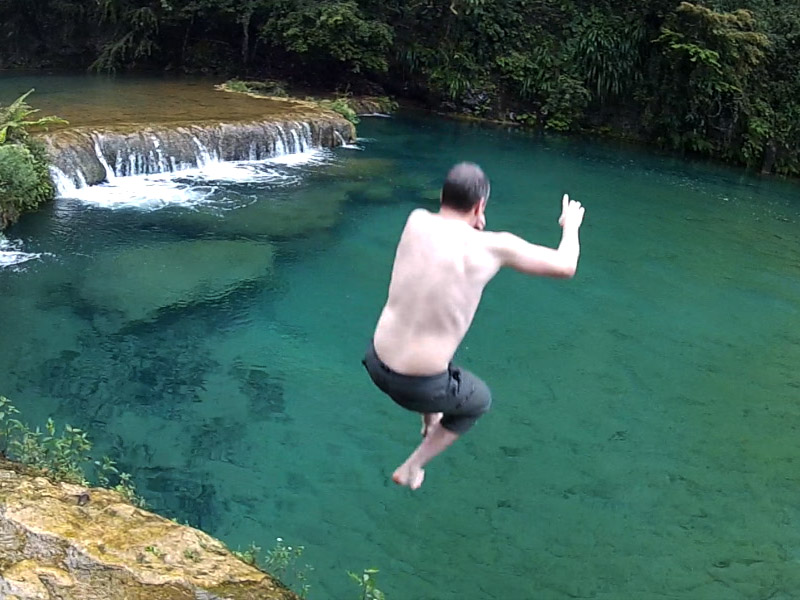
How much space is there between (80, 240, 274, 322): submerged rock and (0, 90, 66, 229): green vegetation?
1495 millimetres

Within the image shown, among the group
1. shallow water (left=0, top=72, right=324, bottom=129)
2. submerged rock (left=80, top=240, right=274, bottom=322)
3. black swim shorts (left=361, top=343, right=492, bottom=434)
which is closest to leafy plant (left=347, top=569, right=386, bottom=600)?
black swim shorts (left=361, top=343, right=492, bottom=434)

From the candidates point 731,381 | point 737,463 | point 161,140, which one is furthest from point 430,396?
point 161,140

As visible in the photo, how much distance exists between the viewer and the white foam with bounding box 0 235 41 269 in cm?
993

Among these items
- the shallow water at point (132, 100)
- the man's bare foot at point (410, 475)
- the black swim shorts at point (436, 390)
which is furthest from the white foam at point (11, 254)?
the black swim shorts at point (436, 390)

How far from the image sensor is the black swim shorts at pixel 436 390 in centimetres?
287

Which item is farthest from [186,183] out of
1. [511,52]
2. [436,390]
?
[511,52]

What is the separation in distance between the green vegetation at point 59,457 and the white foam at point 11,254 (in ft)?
12.1

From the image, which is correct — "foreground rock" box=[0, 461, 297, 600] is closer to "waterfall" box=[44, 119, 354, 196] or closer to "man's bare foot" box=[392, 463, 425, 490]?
"man's bare foot" box=[392, 463, 425, 490]

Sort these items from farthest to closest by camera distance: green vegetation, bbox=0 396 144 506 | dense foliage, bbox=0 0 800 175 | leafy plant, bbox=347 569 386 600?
1. dense foliage, bbox=0 0 800 175
2. green vegetation, bbox=0 396 144 506
3. leafy plant, bbox=347 569 386 600

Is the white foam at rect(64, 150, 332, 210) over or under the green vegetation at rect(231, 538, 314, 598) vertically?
over

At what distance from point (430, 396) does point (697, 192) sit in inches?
611

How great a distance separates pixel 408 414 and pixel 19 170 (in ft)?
20.8

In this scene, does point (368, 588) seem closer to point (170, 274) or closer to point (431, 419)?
point (431, 419)

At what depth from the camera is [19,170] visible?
34.5 ft
